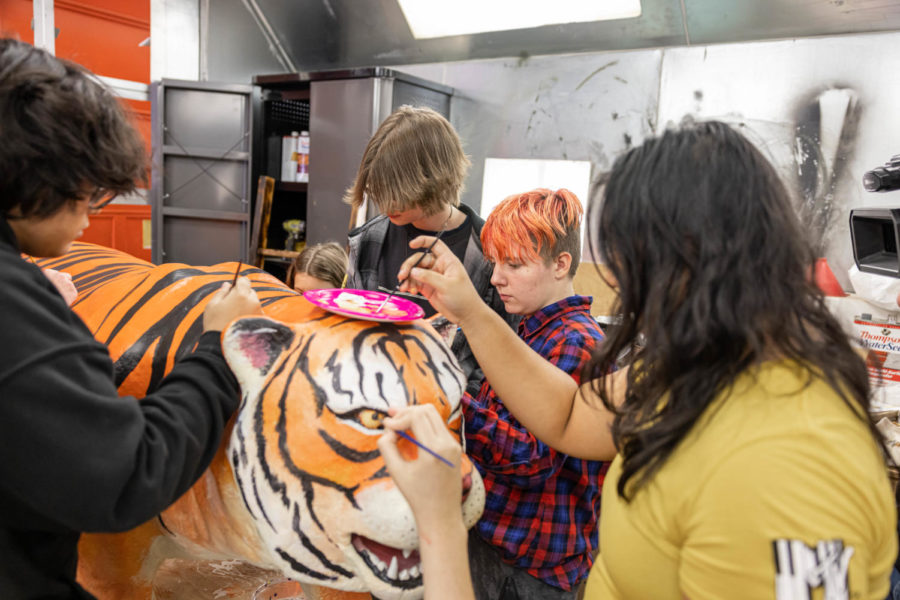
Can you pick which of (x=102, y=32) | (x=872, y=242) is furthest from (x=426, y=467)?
(x=102, y=32)

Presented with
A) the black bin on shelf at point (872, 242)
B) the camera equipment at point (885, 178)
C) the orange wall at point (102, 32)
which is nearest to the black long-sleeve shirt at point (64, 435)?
the camera equipment at point (885, 178)

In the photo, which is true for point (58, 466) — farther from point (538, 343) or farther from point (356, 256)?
point (356, 256)

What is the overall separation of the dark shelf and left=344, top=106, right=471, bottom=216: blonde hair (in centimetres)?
197

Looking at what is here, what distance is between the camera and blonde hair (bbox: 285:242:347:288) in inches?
89.4

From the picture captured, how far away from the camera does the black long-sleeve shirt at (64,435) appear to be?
26.3 inches

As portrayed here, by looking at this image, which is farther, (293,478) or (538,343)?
(538,343)

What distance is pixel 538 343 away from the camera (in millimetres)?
1375

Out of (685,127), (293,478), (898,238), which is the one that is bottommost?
(293,478)

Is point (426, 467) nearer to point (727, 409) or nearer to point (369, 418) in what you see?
point (369, 418)

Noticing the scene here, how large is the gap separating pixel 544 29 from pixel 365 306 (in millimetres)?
2408

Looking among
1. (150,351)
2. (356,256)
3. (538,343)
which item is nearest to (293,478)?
(150,351)

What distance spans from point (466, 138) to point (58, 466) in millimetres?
2844

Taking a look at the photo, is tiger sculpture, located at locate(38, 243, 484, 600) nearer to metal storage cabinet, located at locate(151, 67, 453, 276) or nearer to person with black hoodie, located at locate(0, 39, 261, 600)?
person with black hoodie, located at locate(0, 39, 261, 600)

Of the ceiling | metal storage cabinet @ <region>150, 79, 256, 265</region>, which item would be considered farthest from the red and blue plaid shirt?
metal storage cabinet @ <region>150, 79, 256, 265</region>
